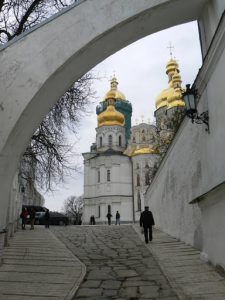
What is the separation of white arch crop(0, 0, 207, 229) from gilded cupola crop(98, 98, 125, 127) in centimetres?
4953

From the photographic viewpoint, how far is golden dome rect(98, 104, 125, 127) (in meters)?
57.1

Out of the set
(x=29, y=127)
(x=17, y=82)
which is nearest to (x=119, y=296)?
(x=29, y=127)

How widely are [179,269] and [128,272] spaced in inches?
43.1

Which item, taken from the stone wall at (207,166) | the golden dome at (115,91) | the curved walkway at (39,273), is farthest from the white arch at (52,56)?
the golden dome at (115,91)

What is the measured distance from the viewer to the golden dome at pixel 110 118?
57.1 metres

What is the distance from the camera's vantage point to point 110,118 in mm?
57312

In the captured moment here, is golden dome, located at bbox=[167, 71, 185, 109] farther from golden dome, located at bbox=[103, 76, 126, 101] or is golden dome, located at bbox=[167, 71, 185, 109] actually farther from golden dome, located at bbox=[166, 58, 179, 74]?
golden dome, located at bbox=[103, 76, 126, 101]

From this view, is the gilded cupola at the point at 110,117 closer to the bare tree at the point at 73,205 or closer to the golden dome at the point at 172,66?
the golden dome at the point at 172,66

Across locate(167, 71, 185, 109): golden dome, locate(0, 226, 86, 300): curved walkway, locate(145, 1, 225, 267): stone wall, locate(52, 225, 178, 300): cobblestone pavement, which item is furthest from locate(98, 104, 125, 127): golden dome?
locate(0, 226, 86, 300): curved walkway

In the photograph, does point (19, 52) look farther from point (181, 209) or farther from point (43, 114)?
point (181, 209)

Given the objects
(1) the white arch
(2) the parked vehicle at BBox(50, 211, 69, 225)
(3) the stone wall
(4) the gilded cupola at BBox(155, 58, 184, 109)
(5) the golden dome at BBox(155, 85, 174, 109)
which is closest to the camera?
(1) the white arch

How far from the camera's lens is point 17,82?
21.5 ft

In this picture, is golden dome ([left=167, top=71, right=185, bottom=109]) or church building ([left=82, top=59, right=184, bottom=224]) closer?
golden dome ([left=167, top=71, right=185, bottom=109])

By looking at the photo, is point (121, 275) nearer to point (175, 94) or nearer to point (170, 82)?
point (175, 94)
